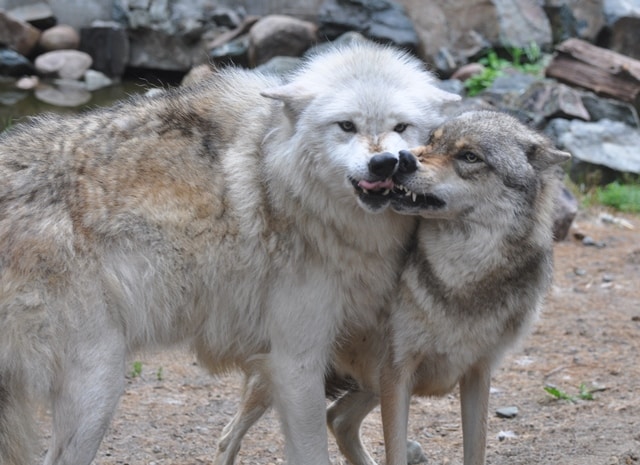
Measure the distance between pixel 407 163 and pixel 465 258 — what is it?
550 mm

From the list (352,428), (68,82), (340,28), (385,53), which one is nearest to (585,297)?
(352,428)

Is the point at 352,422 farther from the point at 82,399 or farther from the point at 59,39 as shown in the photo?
the point at 59,39

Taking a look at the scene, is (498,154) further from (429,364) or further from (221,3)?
(221,3)

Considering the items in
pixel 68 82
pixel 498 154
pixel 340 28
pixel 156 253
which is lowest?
pixel 68 82

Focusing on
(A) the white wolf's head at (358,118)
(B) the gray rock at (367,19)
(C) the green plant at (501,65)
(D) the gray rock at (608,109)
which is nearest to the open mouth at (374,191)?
(A) the white wolf's head at (358,118)

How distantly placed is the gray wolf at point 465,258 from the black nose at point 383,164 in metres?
0.14

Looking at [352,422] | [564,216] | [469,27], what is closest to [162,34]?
[469,27]

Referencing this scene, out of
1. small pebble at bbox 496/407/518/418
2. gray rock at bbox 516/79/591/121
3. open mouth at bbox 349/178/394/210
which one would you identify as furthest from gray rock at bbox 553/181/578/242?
open mouth at bbox 349/178/394/210

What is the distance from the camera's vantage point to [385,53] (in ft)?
14.8

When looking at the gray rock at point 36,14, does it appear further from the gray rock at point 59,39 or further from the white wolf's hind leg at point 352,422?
the white wolf's hind leg at point 352,422

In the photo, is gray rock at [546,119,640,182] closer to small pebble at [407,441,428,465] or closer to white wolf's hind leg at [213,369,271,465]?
small pebble at [407,441,428,465]

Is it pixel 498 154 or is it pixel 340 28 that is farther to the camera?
pixel 340 28

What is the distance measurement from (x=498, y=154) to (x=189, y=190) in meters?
1.43

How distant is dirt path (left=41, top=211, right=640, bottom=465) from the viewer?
5273mm
